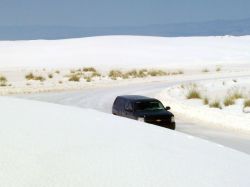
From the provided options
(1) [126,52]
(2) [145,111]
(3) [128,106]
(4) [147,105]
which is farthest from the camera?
(1) [126,52]

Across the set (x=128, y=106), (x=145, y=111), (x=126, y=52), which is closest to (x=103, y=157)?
(x=145, y=111)

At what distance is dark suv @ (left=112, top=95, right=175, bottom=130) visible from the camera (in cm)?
1852

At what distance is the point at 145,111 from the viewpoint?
62.2 feet

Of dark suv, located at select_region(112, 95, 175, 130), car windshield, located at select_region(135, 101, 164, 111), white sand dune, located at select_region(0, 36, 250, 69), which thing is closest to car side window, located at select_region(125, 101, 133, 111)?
dark suv, located at select_region(112, 95, 175, 130)

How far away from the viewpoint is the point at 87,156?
7273mm

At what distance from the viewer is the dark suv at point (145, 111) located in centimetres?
1852

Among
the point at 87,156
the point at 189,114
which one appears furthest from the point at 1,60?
the point at 87,156

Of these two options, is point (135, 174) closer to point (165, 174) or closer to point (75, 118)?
point (165, 174)

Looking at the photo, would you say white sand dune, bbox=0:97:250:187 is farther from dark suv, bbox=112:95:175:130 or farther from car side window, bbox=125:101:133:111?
car side window, bbox=125:101:133:111

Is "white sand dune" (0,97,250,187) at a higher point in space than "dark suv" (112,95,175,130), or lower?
higher

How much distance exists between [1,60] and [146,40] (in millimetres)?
52083

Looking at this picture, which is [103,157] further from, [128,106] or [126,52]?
[126,52]

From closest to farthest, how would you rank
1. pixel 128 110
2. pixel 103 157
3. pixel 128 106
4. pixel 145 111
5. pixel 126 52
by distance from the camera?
pixel 103 157 → pixel 145 111 → pixel 128 110 → pixel 128 106 → pixel 126 52

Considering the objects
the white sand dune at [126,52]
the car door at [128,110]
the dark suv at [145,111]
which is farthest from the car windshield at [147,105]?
the white sand dune at [126,52]
